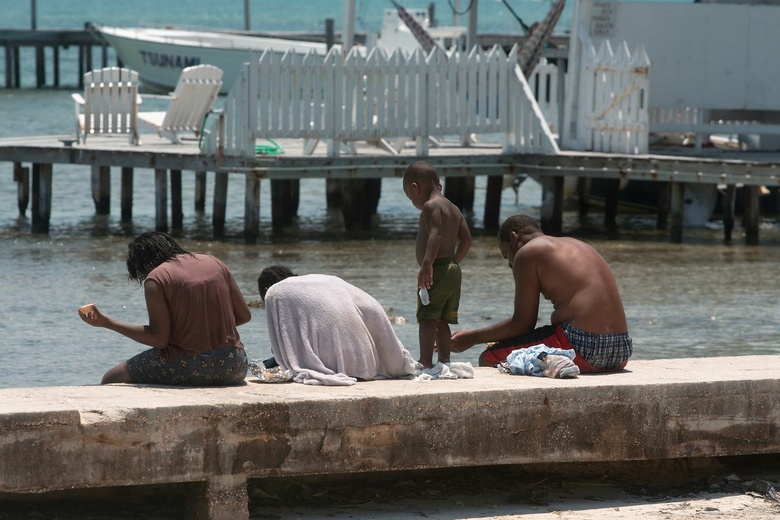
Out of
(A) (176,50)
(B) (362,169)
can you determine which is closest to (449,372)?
(B) (362,169)

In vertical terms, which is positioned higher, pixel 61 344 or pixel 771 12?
pixel 771 12

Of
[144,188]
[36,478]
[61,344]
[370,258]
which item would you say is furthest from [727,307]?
[144,188]

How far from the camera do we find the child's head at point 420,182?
297 inches

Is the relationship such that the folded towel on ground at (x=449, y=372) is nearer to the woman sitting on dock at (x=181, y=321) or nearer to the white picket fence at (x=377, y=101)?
the woman sitting on dock at (x=181, y=321)

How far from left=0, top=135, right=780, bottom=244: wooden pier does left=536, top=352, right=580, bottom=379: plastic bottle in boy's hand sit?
966 centimetres

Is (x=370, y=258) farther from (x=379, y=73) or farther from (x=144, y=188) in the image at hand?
(x=144, y=188)

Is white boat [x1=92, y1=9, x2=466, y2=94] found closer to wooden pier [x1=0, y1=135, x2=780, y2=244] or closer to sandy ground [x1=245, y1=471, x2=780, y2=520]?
wooden pier [x1=0, y1=135, x2=780, y2=244]

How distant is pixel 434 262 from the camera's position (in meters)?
7.48

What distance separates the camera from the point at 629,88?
664 inches

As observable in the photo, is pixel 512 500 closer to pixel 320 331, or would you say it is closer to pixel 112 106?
pixel 320 331

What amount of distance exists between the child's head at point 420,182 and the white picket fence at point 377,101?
814 cm

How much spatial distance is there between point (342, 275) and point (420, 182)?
7062mm

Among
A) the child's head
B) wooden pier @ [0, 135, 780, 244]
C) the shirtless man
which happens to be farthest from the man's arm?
wooden pier @ [0, 135, 780, 244]

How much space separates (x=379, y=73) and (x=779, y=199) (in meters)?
7.84
